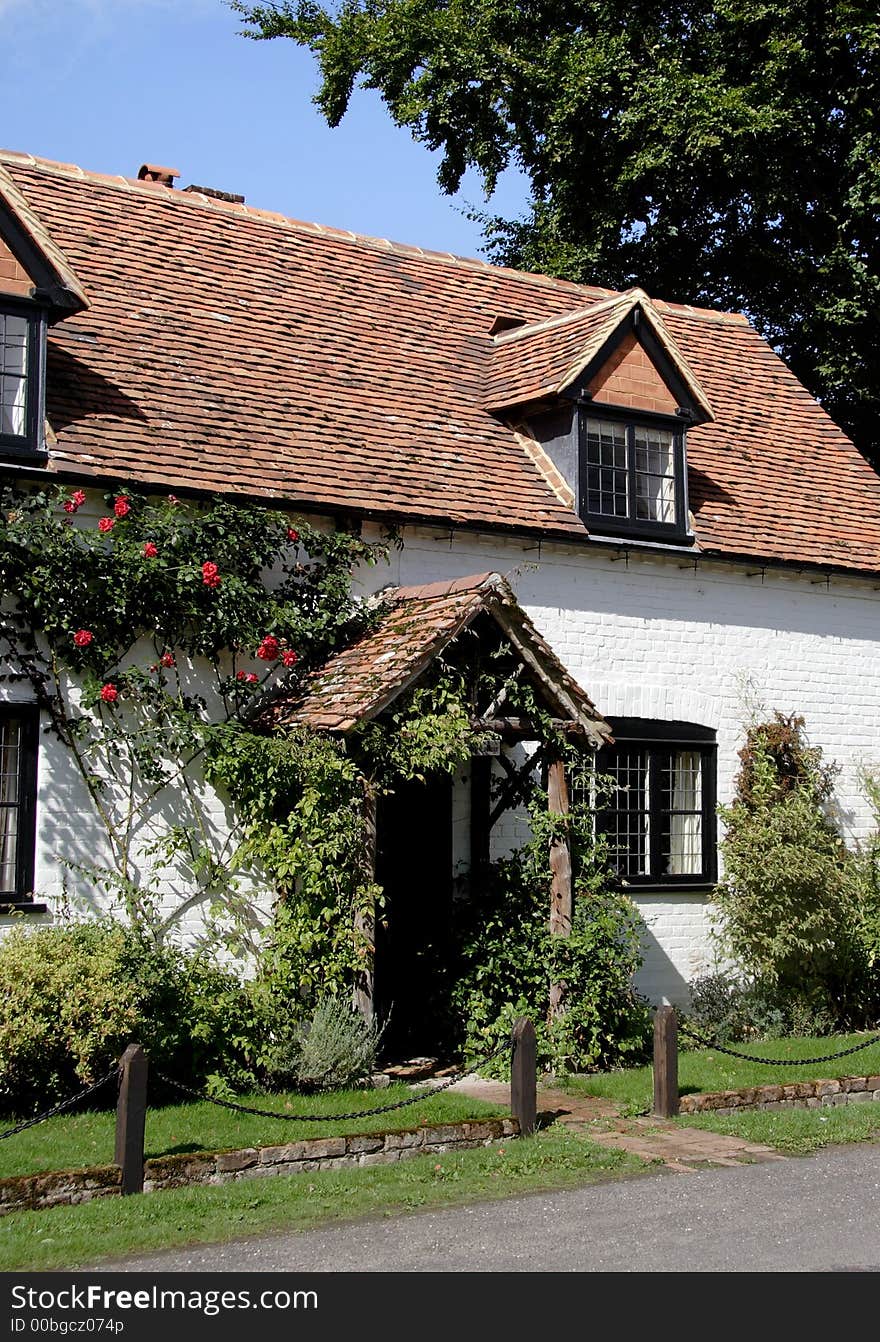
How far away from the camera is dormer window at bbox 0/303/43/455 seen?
1198 centimetres

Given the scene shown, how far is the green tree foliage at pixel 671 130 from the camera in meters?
22.6

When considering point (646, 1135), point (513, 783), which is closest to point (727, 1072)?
point (646, 1135)

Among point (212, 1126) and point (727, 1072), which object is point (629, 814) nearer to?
point (727, 1072)

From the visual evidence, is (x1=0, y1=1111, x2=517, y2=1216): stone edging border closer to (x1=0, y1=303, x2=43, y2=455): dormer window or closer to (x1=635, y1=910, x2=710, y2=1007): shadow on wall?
(x1=635, y1=910, x2=710, y2=1007): shadow on wall

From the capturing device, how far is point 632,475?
15.7 m

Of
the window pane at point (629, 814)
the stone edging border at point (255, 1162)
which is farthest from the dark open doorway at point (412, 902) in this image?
the stone edging border at point (255, 1162)

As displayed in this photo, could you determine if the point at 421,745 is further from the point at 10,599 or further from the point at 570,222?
the point at 570,222

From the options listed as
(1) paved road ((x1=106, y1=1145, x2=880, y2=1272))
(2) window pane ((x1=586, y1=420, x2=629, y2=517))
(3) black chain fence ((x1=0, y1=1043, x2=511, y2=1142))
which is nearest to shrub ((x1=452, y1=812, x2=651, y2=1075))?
(3) black chain fence ((x1=0, y1=1043, x2=511, y2=1142))

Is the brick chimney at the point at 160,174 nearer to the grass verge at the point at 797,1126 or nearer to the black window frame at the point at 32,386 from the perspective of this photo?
the black window frame at the point at 32,386

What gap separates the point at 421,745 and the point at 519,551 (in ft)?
12.5

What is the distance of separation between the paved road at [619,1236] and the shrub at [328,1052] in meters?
2.54

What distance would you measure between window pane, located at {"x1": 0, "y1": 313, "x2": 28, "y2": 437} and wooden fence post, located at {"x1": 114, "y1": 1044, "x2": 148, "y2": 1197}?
5.81m
